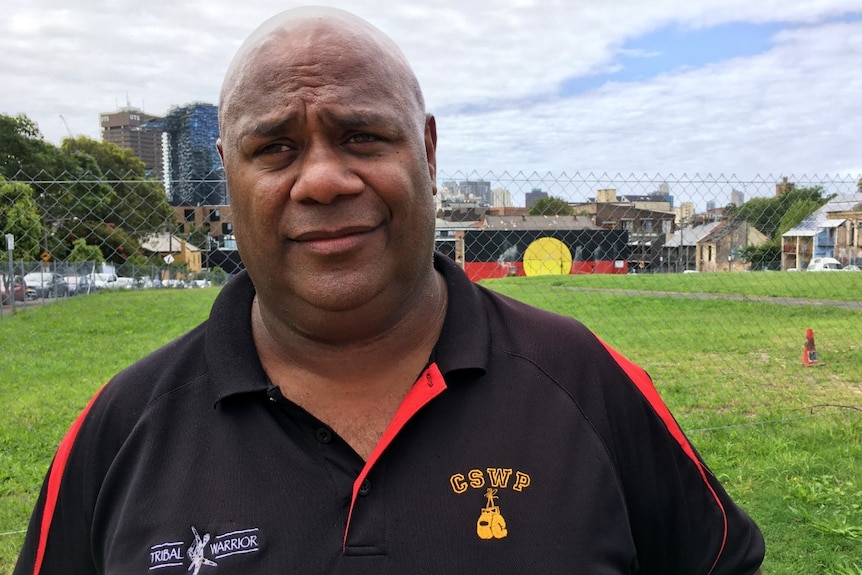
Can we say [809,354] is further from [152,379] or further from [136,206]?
[152,379]

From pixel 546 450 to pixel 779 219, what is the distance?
6.21m

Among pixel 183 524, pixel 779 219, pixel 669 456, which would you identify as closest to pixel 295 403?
pixel 183 524

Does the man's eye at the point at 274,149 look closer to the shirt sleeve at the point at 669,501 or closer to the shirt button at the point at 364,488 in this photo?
the shirt button at the point at 364,488

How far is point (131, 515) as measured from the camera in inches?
53.6

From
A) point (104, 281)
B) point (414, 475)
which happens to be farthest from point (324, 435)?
point (104, 281)

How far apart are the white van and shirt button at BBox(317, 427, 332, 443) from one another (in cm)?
764

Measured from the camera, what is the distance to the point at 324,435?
4.52 ft

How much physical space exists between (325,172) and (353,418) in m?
0.49

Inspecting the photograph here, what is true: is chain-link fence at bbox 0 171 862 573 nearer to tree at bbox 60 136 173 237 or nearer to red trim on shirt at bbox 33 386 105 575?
tree at bbox 60 136 173 237

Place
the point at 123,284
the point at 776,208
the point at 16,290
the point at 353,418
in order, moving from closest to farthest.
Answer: the point at 353,418 → the point at 776,208 → the point at 123,284 → the point at 16,290

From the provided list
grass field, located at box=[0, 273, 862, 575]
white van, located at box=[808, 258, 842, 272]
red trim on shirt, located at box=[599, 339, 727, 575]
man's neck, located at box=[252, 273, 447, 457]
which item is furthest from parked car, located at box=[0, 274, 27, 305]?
red trim on shirt, located at box=[599, 339, 727, 575]

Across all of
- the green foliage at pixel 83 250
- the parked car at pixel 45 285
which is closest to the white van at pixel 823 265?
the green foliage at pixel 83 250

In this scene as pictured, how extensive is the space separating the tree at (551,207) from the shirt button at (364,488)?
4597mm

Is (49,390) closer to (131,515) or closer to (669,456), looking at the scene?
(131,515)
